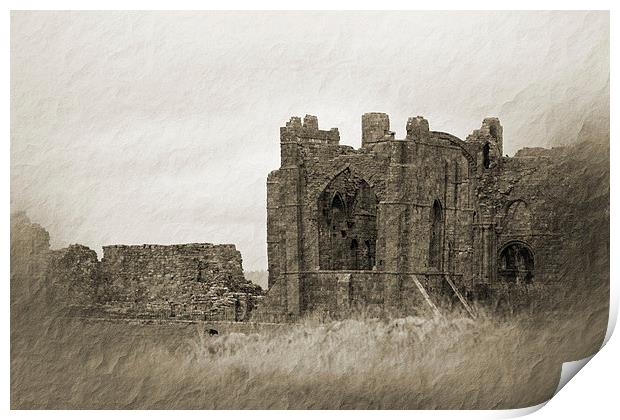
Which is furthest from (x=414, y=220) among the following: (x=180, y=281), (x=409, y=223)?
(x=180, y=281)

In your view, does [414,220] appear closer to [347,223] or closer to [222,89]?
[347,223]

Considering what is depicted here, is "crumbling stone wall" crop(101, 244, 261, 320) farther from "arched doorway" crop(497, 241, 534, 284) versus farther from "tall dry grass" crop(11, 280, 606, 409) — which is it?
"arched doorway" crop(497, 241, 534, 284)

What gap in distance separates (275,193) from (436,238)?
1.97m

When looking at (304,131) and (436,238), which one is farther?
(436,238)

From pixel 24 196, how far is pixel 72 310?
145cm

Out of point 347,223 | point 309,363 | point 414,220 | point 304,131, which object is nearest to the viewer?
point 309,363

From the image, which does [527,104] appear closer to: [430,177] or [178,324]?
[430,177]

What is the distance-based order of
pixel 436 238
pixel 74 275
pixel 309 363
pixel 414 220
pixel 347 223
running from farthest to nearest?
pixel 347 223
pixel 436 238
pixel 414 220
pixel 74 275
pixel 309 363

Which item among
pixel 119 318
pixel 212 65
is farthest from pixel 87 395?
pixel 212 65

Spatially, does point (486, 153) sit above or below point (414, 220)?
above

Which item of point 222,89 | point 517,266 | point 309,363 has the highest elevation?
point 222,89

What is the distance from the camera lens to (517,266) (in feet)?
139

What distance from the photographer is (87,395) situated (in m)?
42.0

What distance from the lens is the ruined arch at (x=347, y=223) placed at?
42844 millimetres
